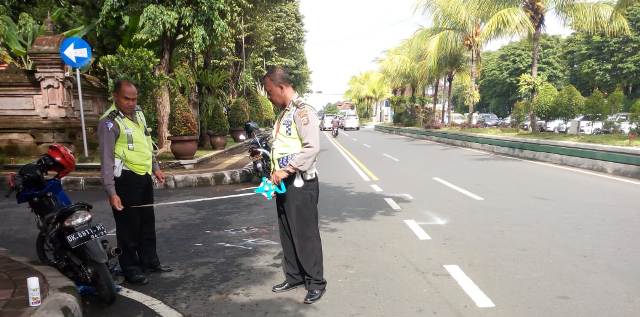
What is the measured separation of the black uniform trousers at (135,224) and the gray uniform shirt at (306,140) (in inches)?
63.9

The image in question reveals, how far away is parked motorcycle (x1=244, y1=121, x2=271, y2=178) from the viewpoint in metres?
7.13

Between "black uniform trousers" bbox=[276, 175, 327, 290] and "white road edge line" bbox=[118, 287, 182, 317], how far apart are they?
3.57ft

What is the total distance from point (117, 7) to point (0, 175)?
5.19 meters

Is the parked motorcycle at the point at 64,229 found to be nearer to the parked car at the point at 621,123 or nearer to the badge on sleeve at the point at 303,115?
the badge on sleeve at the point at 303,115

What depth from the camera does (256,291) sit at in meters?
3.97

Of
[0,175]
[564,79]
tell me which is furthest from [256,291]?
[564,79]

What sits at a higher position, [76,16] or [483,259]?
[76,16]

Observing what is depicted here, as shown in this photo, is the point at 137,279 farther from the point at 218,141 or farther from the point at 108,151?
the point at 218,141

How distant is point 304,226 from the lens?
3795mm

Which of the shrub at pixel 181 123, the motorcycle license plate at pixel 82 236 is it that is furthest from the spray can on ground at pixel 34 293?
the shrub at pixel 181 123

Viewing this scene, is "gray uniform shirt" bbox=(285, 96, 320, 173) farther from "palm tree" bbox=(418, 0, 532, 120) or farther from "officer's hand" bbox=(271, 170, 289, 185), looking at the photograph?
"palm tree" bbox=(418, 0, 532, 120)

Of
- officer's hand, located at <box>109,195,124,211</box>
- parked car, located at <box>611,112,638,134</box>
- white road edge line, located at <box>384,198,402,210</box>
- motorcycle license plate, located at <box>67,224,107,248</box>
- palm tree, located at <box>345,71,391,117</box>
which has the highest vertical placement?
palm tree, located at <box>345,71,391,117</box>

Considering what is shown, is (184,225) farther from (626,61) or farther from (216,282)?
(626,61)

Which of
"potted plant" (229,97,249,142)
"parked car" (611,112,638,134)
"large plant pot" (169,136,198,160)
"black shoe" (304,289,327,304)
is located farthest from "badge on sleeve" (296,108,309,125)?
"parked car" (611,112,638,134)
